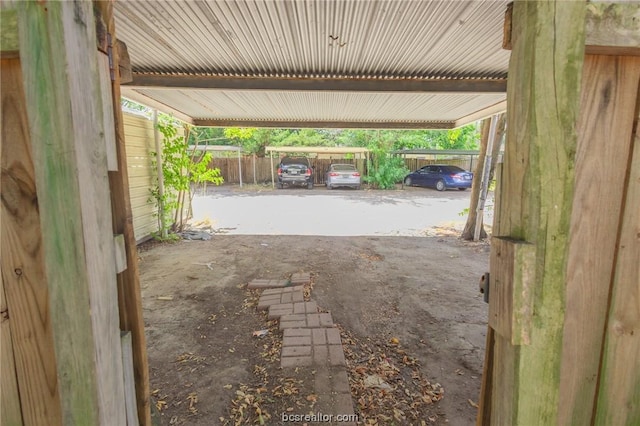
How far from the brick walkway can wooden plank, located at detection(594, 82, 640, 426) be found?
4.55 feet

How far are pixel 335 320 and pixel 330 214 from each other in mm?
6829

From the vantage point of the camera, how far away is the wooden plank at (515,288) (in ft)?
2.65

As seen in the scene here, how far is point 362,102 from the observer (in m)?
5.33

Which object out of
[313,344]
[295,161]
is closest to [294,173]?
[295,161]

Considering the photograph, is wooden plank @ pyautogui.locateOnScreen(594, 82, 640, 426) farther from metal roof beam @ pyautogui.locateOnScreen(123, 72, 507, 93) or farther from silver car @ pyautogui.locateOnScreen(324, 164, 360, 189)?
silver car @ pyautogui.locateOnScreen(324, 164, 360, 189)

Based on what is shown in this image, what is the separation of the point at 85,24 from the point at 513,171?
117 cm

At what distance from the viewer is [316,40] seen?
9.66 feet

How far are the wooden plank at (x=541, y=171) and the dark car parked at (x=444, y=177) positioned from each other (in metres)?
17.3

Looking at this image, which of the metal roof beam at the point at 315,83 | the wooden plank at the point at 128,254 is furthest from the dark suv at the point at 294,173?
the wooden plank at the point at 128,254

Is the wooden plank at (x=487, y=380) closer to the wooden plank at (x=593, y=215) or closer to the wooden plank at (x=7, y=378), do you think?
the wooden plank at (x=593, y=215)

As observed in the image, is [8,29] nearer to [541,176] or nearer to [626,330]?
[541,176]

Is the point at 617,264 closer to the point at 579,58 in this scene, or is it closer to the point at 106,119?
the point at 579,58

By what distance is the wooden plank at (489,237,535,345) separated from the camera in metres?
0.81

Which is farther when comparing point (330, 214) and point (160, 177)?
point (330, 214)
